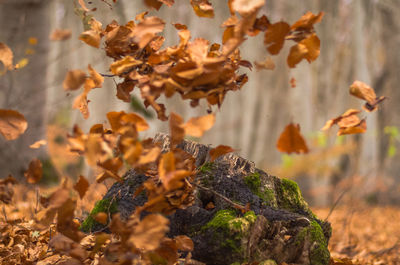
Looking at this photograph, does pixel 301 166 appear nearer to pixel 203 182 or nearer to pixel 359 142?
pixel 359 142

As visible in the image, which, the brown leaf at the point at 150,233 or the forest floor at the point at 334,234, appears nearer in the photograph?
the brown leaf at the point at 150,233

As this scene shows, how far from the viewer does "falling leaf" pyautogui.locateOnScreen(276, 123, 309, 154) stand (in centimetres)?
82

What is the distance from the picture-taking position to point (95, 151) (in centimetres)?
78

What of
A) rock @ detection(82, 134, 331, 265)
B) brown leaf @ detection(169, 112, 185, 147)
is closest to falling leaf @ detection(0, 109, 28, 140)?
brown leaf @ detection(169, 112, 185, 147)

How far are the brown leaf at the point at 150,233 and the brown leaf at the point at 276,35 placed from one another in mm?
542

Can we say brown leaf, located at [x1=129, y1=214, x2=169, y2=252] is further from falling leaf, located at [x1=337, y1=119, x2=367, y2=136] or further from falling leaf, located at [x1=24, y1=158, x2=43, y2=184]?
falling leaf, located at [x1=337, y1=119, x2=367, y2=136]

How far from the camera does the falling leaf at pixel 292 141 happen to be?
2.69ft

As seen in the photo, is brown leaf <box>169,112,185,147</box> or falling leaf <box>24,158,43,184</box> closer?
brown leaf <box>169,112,185,147</box>

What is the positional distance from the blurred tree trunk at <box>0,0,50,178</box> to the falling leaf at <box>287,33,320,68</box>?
3598 millimetres

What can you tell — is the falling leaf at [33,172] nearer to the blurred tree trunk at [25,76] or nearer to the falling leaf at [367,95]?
the falling leaf at [367,95]

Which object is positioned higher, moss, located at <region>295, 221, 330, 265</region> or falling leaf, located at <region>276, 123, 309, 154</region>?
falling leaf, located at <region>276, 123, 309, 154</region>

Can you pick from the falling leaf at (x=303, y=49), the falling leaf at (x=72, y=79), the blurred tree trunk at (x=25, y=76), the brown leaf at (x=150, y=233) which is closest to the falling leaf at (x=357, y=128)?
the falling leaf at (x=303, y=49)

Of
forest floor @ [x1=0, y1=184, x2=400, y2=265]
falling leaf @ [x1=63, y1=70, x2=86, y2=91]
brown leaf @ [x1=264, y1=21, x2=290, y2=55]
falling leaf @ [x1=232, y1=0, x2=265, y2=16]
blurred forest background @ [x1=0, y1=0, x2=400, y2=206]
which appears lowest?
forest floor @ [x1=0, y1=184, x2=400, y2=265]

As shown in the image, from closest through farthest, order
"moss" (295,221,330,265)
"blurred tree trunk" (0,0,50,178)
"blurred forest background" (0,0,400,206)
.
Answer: "moss" (295,221,330,265), "blurred tree trunk" (0,0,50,178), "blurred forest background" (0,0,400,206)
